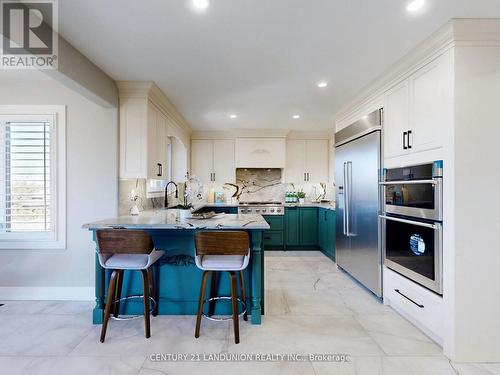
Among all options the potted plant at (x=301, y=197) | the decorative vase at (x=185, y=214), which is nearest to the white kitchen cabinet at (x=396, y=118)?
the decorative vase at (x=185, y=214)

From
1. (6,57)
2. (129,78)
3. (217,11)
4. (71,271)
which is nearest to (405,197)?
(217,11)

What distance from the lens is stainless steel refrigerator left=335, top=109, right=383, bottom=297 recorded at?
116 inches

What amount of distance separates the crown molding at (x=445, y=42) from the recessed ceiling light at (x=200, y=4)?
169 cm

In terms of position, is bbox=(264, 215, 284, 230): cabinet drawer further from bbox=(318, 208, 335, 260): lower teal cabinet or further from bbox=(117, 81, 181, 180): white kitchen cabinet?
bbox=(117, 81, 181, 180): white kitchen cabinet

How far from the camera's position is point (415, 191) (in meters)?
2.36

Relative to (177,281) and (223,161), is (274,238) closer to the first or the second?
(223,161)

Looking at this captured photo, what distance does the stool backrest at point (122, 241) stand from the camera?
7.15 ft

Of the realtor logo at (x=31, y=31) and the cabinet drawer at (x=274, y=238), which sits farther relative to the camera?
the cabinet drawer at (x=274, y=238)

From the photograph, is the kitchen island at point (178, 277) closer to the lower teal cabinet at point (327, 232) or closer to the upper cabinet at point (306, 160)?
the lower teal cabinet at point (327, 232)

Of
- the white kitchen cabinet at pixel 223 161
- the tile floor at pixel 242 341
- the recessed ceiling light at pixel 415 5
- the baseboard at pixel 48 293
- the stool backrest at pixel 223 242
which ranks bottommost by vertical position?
the tile floor at pixel 242 341

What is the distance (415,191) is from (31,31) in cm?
312

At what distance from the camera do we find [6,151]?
9.96 ft

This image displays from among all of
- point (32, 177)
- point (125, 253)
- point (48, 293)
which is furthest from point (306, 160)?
point (48, 293)

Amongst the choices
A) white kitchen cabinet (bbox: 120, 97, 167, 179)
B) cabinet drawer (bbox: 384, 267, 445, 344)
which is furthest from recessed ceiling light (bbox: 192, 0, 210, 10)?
cabinet drawer (bbox: 384, 267, 445, 344)
